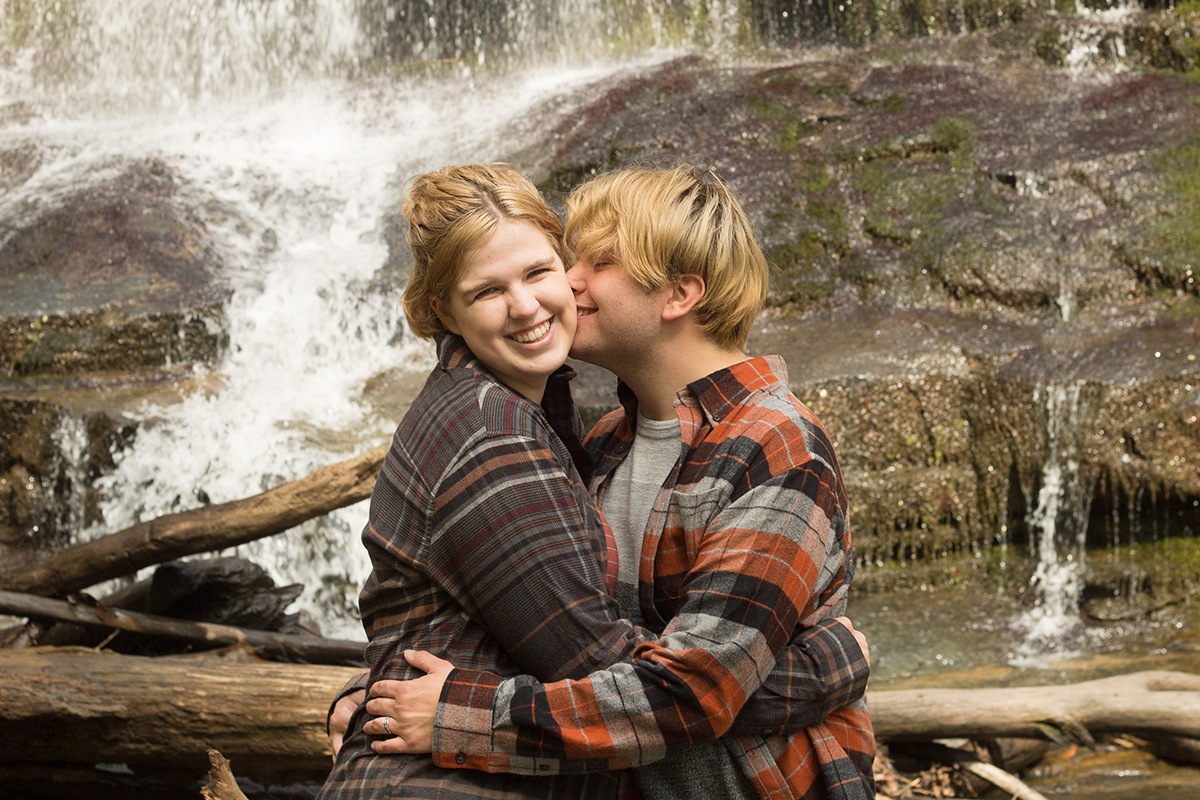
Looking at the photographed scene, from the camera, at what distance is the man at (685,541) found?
1981 millimetres

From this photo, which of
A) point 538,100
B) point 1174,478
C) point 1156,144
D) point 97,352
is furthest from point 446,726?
point 538,100

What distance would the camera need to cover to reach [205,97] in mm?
13867

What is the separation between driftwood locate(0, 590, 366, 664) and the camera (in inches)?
163

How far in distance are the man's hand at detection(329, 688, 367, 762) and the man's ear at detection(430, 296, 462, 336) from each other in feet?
2.66

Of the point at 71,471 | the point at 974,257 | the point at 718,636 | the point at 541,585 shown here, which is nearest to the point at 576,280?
the point at 541,585

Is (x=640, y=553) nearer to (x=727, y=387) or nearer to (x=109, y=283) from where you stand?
(x=727, y=387)

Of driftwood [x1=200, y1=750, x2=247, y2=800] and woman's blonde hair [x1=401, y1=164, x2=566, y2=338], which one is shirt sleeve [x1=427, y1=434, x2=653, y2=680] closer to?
woman's blonde hair [x1=401, y1=164, x2=566, y2=338]

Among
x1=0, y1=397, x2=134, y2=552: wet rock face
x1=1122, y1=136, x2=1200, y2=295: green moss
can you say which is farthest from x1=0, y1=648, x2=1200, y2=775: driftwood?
x1=1122, y1=136, x2=1200, y2=295: green moss

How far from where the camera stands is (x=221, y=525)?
412cm

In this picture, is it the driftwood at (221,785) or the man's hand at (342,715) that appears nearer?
the man's hand at (342,715)

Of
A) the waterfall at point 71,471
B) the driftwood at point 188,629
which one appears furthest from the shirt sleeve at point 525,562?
the waterfall at point 71,471

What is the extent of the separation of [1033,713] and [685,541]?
111 inches

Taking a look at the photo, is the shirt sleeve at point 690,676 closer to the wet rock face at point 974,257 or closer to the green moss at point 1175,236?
the wet rock face at point 974,257

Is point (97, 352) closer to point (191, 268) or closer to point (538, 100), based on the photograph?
point (191, 268)
